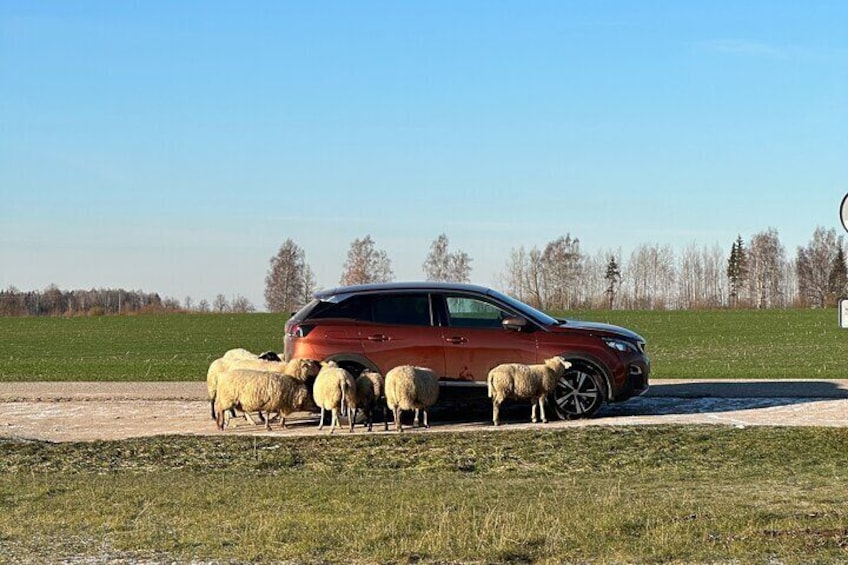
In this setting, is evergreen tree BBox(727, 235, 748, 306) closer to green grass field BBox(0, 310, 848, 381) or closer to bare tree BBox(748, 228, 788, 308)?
bare tree BBox(748, 228, 788, 308)

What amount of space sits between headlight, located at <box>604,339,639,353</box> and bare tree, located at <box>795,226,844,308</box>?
133m

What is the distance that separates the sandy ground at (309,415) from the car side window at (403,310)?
1.63m

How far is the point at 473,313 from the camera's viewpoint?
722 inches

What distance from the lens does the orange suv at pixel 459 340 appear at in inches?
709

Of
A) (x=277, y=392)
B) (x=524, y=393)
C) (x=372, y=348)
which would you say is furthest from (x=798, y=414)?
(x=277, y=392)

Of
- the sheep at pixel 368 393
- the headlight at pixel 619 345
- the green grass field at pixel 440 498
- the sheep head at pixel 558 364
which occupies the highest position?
the headlight at pixel 619 345

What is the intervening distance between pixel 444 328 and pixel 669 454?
15.3ft

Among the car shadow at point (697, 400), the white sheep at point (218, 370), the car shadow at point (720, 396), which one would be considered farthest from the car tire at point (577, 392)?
the white sheep at point (218, 370)

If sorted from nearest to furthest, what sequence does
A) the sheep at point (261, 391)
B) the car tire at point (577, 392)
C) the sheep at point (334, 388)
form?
the sheep at point (334, 388) < the sheep at point (261, 391) < the car tire at point (577, 392)

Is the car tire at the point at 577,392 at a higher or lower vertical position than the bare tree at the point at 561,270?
lower

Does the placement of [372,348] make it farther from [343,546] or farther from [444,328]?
[343,546]

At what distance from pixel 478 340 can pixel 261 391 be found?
3280mm

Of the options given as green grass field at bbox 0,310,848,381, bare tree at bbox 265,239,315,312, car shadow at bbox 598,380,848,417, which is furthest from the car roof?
bare tree at bbox 265,239,315,312

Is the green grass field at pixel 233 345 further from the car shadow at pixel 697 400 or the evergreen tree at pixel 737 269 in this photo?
the evergreen tree at pixel 737 269
